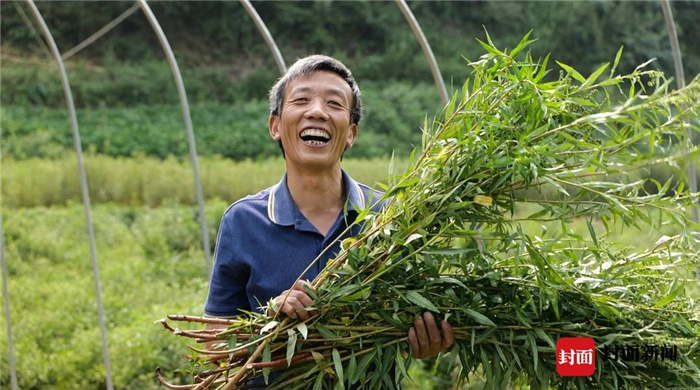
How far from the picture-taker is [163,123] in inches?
508

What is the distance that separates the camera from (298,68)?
2092 millimetres

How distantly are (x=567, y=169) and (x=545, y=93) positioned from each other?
145mm

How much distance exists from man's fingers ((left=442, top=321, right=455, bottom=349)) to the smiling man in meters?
0.32

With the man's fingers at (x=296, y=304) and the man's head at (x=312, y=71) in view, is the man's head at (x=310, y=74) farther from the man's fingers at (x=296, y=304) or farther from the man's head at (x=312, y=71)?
the man's fingers at (x=296, y=304)

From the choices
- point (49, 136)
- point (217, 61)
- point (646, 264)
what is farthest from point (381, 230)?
point (217, 61)

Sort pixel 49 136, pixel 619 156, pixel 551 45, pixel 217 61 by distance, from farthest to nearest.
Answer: pixel 217 61 < pixel 551 45 < pixel 49 136 < pixel 619 156

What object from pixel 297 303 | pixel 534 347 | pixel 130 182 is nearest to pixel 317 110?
pixel 297 303

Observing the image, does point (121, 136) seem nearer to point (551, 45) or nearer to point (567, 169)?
point (551, 45)

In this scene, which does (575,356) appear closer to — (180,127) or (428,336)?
(428,336)

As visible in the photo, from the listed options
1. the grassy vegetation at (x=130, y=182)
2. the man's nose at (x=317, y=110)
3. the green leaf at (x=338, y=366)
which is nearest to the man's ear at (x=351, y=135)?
the man's nose at (x=317, y=110)

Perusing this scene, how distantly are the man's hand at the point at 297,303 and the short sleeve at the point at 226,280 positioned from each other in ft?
0.92

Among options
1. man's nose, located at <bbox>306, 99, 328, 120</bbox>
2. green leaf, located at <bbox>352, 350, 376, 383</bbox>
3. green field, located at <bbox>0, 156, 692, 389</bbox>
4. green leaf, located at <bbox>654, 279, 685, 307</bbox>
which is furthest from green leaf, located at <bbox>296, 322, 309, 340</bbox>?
green field, located at <bbox>0, 156, 692, 389</bbox>

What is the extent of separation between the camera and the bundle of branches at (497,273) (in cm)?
174

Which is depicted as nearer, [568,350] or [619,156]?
[619,156]
